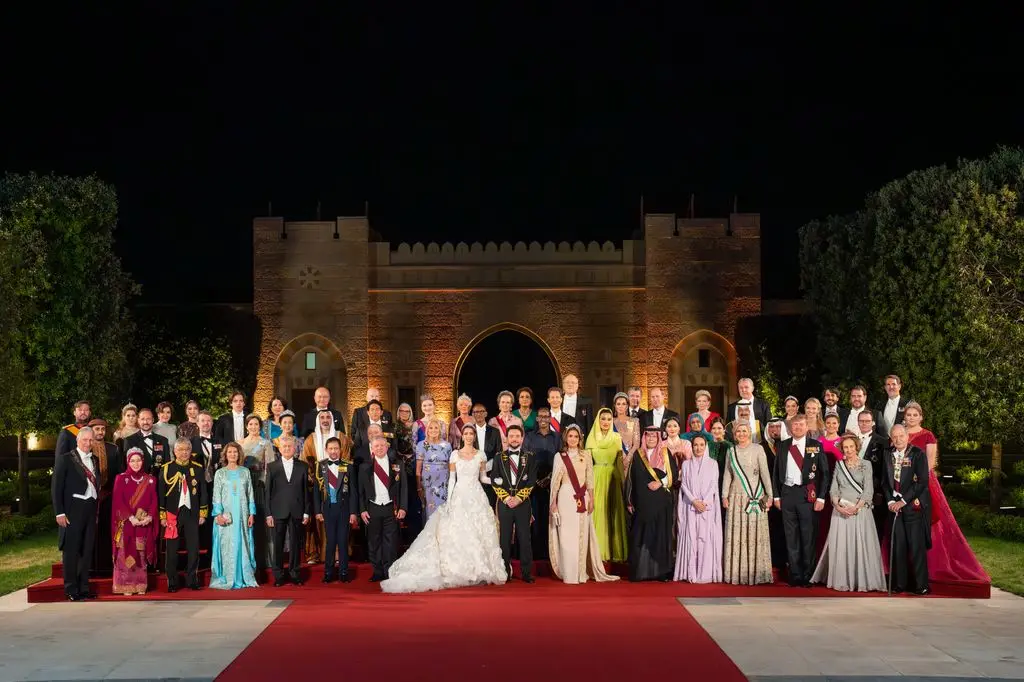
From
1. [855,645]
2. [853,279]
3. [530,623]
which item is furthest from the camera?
[853,279]

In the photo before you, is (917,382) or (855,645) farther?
(917,382)

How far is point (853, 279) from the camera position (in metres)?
20.7

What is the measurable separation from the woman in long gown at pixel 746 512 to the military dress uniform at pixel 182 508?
522 centimetres

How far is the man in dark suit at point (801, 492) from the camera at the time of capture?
436 inches

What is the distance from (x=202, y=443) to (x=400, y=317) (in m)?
18.2

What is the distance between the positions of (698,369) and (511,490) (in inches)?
739

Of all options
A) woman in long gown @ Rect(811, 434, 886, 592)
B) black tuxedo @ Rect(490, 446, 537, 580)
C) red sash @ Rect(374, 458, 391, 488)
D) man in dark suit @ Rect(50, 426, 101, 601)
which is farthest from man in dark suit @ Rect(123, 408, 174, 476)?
woman in long gown @ Rect(811, 434, 886, 592)

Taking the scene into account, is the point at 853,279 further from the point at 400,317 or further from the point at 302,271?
the point at 302,271

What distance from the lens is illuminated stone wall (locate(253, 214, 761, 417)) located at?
29.4m

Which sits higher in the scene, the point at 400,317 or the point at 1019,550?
the point at 400,317

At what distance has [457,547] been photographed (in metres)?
11.0

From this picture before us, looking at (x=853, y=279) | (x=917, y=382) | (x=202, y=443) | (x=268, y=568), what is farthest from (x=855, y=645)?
(x=853, y=279)

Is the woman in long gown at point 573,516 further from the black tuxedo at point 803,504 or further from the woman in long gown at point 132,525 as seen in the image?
the woman in long gown at point 132,525

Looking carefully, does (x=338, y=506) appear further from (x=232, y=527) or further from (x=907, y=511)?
(x=907, y=511)
